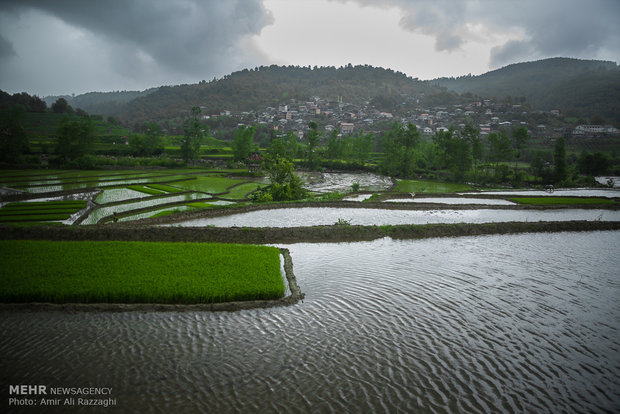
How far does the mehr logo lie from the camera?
5.48 meters

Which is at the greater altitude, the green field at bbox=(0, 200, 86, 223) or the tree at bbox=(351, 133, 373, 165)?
the tree at bbox=(351, 133, 373, 165)

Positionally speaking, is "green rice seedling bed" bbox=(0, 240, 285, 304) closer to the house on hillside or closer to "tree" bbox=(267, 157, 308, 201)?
"tree" bbox=(267, 157, 308, 201)

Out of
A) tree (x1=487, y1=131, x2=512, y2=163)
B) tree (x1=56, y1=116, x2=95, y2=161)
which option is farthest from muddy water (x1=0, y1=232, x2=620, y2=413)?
tree (x1=56, y1=116, x2=95, y2=161)

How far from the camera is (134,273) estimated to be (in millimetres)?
10234

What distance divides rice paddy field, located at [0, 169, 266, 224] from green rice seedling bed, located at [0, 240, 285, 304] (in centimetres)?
785

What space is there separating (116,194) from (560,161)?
196 feet

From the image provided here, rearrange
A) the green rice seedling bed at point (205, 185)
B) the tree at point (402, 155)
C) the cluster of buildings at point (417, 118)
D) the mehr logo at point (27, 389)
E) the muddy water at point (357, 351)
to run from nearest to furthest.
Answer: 1. the mehr logo at point (27, 389)
2. the muddy water at point (357, 351)
3. the green rice seedling bed at point (205, 185)
4. the tree at point (402, 155)
5. the cluster of buildings at point (417, 118)

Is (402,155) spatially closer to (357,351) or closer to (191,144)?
(191,144)

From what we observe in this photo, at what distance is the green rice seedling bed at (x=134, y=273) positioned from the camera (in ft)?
29.0

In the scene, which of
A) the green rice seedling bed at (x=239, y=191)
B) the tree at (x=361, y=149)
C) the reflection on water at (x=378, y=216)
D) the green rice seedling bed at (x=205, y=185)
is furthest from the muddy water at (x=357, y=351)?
the tree at (x=361, y=149)

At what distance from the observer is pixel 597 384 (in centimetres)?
626

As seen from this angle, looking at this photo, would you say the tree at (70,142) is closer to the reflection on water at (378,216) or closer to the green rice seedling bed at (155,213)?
the green rice seedling bed at (155,213)

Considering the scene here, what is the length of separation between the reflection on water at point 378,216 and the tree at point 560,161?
24.4m

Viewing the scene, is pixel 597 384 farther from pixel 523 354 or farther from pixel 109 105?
pixel 109 105
